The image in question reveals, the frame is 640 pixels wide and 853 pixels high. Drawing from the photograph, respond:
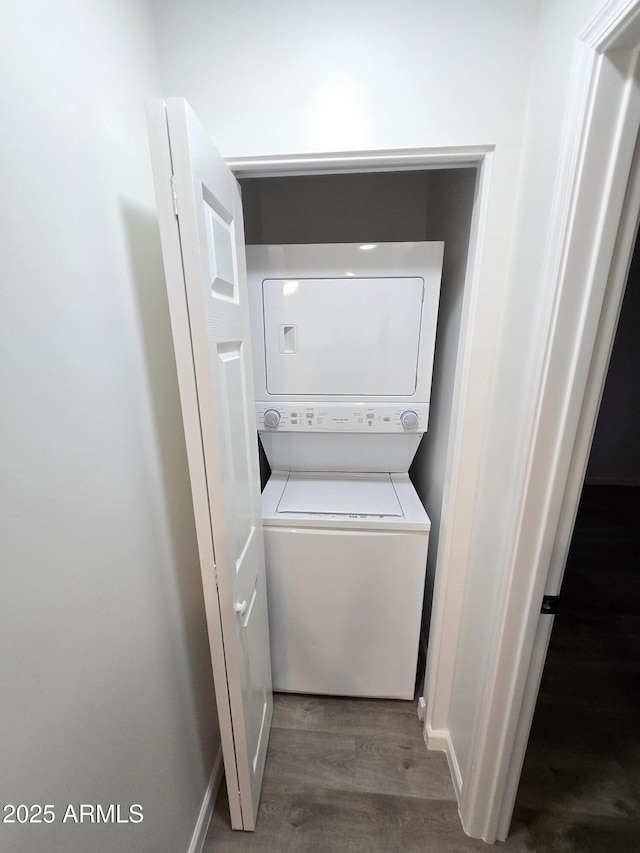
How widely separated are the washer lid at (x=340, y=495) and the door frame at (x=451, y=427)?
0.80 feet

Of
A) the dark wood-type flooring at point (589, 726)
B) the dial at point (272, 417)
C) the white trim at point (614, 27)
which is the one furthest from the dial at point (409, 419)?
the dark wood-type flooring at point (589, 726)

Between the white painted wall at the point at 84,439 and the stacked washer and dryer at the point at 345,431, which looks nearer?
the white painted wall at the point at 84,439

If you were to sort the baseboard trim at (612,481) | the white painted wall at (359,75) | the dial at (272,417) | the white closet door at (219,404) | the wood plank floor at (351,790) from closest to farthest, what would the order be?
the white closet door at (219,404), the white painted wall at (359,75), the wood plank floor at (351,790), the dial at (272,417), the baseboard trim at (612,481)

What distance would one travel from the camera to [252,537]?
3.76 ft

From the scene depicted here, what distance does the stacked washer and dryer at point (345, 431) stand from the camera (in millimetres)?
1340

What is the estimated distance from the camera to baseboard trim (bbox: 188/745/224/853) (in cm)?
110

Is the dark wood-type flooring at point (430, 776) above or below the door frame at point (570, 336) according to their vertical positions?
below

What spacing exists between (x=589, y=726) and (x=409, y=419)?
1463 mm

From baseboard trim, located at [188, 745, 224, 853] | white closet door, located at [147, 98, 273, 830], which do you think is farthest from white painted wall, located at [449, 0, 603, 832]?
baseboard trim, located at [188, 745, 224, 853]

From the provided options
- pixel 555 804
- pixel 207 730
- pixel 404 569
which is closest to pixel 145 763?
pixel 207 730

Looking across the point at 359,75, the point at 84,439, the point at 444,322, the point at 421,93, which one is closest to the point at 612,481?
the point at 444,322

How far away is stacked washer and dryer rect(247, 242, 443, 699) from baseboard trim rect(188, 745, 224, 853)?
0.35 meters

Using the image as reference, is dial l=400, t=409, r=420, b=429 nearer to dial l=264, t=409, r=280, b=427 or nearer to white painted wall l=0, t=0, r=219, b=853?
dial l=264, t=409, r=280, b=427

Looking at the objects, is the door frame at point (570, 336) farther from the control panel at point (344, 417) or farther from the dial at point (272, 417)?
the dial at point (272, 417)
